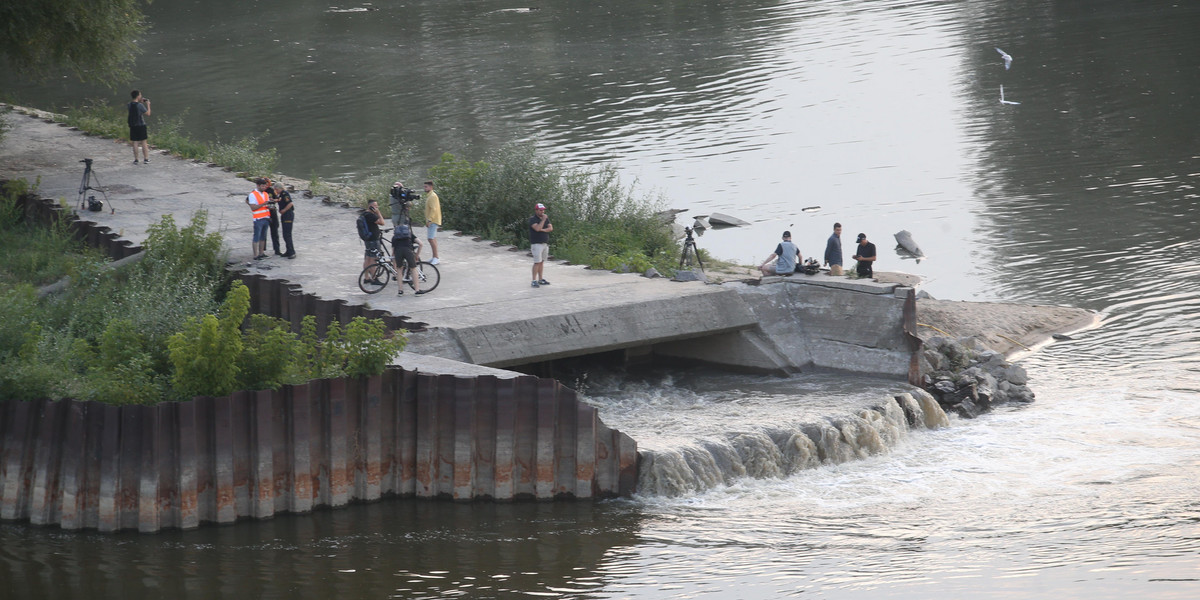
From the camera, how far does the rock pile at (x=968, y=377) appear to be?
78.5ft

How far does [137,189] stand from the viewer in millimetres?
33000

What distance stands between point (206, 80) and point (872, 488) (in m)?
51.6

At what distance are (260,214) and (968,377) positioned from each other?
48.7 ft

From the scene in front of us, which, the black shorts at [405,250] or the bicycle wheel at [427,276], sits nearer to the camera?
the black shorts at [405,250]

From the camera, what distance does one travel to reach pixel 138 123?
35000mm

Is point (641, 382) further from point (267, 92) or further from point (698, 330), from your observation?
point (267, 92)

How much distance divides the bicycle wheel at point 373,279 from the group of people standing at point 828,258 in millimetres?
8365

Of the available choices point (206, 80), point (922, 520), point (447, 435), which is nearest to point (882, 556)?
point (922, 520)

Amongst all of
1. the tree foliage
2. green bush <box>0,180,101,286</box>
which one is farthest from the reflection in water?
the tree foliage

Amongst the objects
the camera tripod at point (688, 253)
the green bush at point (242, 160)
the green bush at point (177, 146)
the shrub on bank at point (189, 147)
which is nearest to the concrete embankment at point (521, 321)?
the camera tripod at point (688, 253)

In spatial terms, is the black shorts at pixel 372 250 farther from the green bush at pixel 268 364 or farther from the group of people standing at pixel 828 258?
the group of people standing at pixel 828 258

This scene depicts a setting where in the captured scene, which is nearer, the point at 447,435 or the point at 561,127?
the point at 447,435

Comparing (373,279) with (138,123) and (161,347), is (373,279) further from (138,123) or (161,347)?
(138,123)

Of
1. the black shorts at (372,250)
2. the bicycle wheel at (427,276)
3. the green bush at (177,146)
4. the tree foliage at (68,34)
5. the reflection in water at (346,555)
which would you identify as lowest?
the reflection in water at (346,555)
